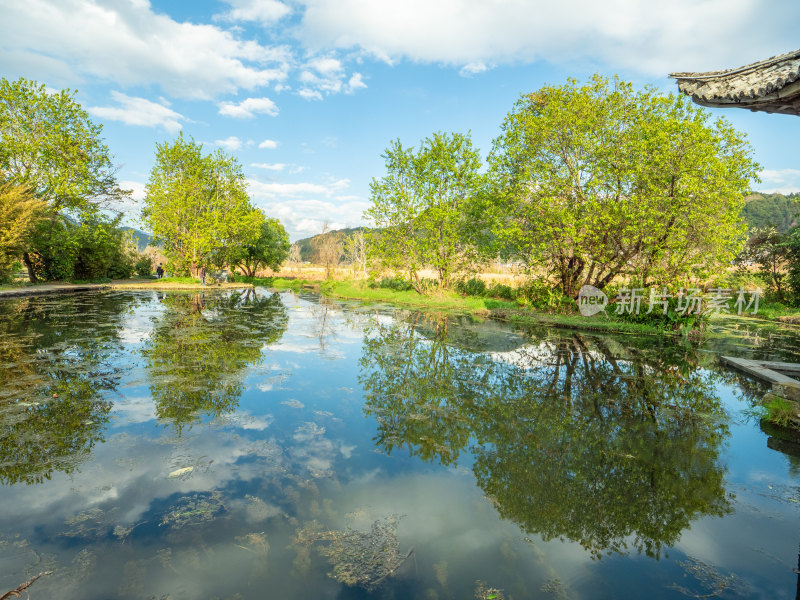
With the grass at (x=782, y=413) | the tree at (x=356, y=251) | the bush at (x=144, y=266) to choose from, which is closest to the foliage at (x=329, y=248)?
the tree at (x=356, y=251)

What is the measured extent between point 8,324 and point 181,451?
1145cm

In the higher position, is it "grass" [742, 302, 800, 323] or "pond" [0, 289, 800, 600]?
"grass" [742, 302, 800, 323]

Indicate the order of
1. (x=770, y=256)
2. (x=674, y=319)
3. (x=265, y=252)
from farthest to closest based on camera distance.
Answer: (x=265, y=252), (x=770, y=256), (x=674, y=319)

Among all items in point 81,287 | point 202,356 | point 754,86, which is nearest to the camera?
point 754,86

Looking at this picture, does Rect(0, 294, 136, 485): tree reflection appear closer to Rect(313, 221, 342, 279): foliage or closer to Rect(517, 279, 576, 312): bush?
Rect(517, 279, 576, 312): bush

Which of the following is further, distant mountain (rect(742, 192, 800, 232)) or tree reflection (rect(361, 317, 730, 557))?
distant mountain (rect(742, 192, 800, 232))

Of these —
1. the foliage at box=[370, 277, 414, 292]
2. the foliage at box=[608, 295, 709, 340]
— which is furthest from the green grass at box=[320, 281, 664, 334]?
the foliage at box=[370, 277, 414, 292]

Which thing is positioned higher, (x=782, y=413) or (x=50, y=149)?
(x=50, y=149)

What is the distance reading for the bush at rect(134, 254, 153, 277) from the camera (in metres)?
40.2

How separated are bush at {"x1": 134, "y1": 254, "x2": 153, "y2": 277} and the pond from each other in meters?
37.0

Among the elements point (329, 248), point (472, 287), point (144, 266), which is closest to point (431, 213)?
point (472, 287)

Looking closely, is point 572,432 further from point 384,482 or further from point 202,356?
point 202,356

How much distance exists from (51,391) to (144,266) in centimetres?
4091

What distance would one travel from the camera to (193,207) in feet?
103
